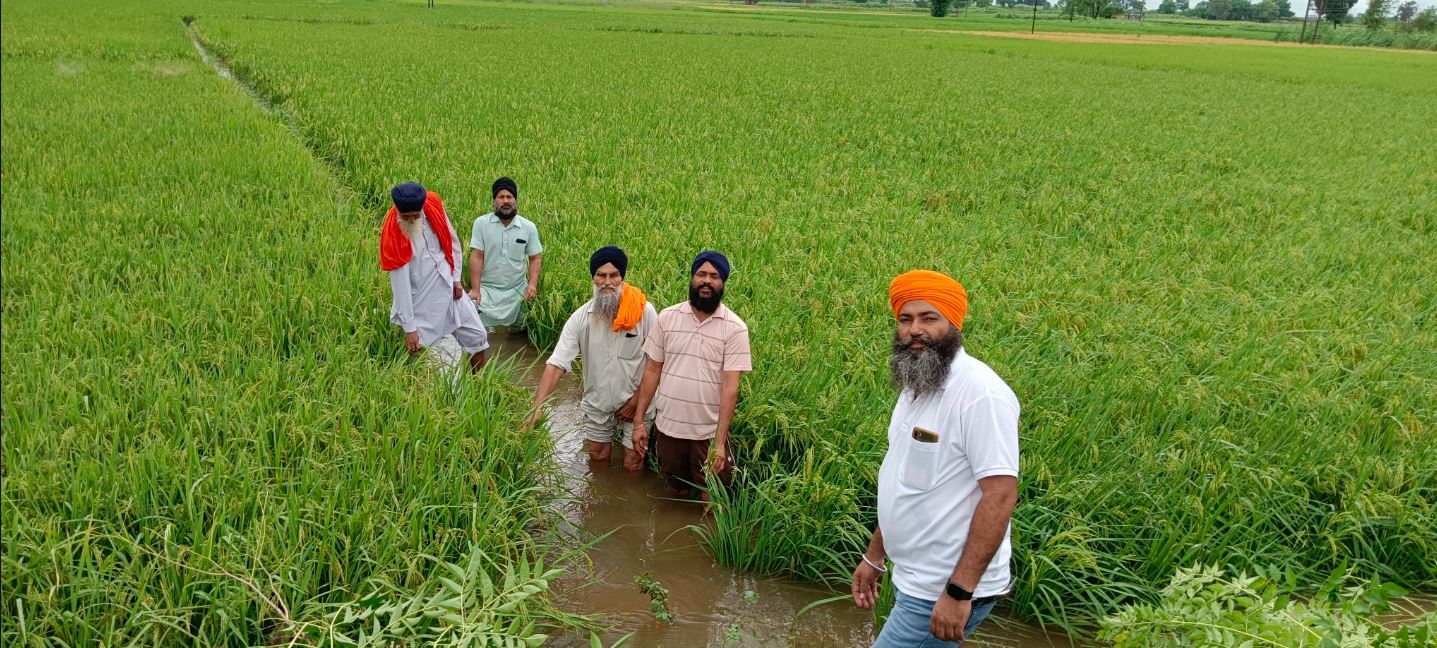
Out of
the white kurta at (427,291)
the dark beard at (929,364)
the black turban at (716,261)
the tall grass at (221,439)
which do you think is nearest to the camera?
the dark beard at (929,364)

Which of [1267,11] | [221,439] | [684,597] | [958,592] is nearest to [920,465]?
[958,592]

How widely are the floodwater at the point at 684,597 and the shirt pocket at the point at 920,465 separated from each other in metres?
1.02

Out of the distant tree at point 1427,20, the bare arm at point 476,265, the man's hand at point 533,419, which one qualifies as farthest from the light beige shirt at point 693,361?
the distant tree at point 1427,20

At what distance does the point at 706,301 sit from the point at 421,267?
163cm

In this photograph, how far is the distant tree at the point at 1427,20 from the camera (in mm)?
73312

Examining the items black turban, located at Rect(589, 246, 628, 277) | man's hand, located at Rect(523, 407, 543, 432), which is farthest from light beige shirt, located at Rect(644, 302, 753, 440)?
man's hand, located at Rect(523, 407, 543, 432)

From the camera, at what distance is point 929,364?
219 cm

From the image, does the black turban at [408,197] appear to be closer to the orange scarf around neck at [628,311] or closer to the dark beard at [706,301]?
the orange scarf around neck at [628,311]

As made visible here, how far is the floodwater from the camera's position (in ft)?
9.77

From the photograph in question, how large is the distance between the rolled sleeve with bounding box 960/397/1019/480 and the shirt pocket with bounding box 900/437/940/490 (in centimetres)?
12

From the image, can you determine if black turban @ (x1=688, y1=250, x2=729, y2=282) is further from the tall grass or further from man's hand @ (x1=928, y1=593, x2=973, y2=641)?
man's hand @ (x1=928, y1=593, x2=973, y2=641)

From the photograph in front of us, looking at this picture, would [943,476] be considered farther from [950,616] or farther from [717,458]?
[717,458]

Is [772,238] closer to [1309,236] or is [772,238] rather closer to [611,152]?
[611,152]

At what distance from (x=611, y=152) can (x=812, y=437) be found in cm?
672
